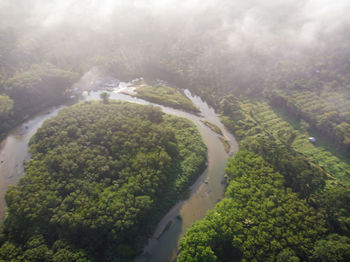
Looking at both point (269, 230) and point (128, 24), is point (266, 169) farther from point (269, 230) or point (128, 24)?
point (128, 24)

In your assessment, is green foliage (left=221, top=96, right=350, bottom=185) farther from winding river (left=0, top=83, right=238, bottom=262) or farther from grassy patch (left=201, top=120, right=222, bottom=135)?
winding river (left=0, top=83, right=238, bottom=262)

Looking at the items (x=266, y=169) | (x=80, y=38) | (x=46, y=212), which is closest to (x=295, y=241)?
(x=266, y=169)

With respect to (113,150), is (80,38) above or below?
above

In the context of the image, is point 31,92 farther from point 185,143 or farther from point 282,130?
point 282,130

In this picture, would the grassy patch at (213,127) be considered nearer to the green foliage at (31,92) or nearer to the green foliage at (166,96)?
the green foliage at (166,96)

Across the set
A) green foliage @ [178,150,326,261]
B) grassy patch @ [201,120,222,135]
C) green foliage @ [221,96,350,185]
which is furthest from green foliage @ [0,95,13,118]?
green foliage @ [221,96,350,185]

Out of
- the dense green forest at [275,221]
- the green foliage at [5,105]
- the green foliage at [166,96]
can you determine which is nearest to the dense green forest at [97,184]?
the dense green forest at [275,221]
